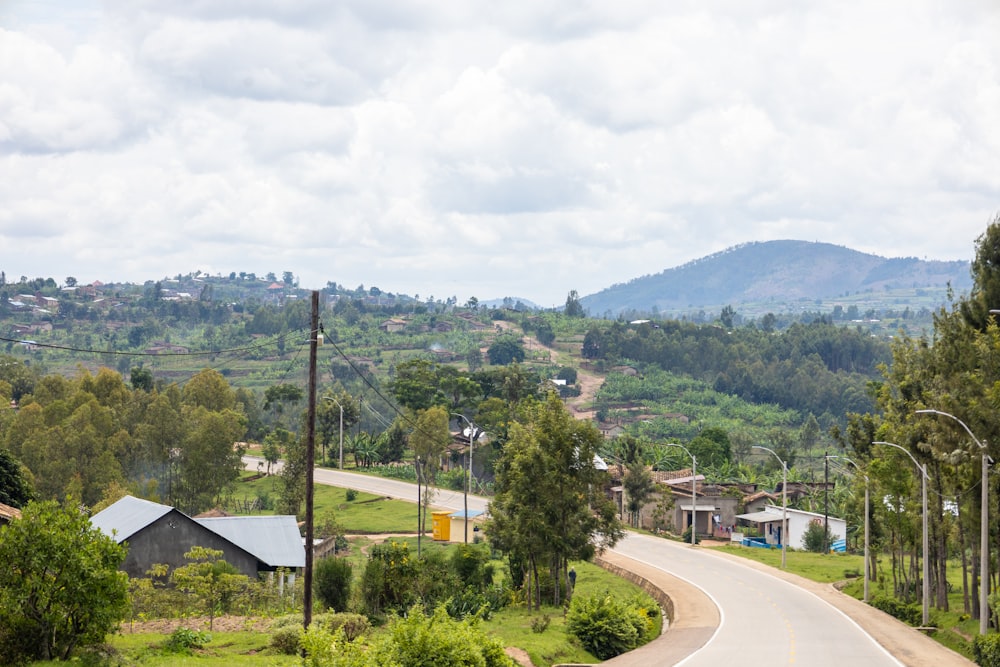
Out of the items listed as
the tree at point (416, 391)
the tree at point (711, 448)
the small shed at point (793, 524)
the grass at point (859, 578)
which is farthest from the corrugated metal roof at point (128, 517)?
the tree at point (711, 448)

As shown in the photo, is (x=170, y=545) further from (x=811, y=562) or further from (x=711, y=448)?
(x=711, y=448)

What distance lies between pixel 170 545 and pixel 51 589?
73.5 ft

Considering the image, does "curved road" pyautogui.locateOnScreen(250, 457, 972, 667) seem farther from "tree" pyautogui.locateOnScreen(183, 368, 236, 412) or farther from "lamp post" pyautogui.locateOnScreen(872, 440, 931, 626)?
"tree" pyautogui.locateOnScreen(183, 368, 236, 412)

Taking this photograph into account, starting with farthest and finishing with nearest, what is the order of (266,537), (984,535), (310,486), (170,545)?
(266,537) < (170,545) < (984,535) < (310,486)

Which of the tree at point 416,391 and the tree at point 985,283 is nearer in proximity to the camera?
the tree at point 985,283

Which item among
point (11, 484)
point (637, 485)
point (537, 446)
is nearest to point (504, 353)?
point (637, 485)

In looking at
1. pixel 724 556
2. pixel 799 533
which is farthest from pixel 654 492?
pixel 724 556

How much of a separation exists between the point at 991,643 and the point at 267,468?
8199cm

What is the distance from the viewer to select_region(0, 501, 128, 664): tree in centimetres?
2420

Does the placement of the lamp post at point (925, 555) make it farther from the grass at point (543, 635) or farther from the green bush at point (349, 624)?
the green bush at point (349, 624)

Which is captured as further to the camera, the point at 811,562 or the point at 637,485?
the point at 637,485

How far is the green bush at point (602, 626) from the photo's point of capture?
116 feet

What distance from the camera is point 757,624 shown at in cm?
3981

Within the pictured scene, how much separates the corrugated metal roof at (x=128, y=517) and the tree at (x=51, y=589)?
20.1 meters
